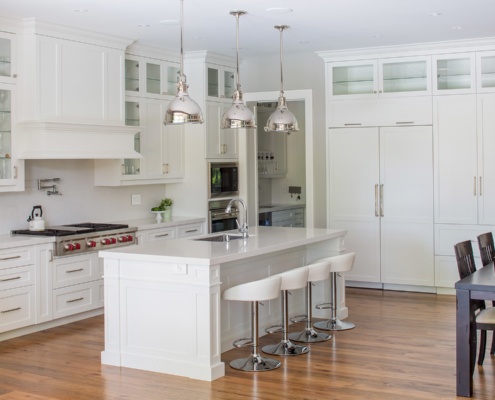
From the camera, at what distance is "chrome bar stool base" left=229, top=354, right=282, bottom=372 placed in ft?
16.7

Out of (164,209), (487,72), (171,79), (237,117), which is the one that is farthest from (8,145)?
(487,72)

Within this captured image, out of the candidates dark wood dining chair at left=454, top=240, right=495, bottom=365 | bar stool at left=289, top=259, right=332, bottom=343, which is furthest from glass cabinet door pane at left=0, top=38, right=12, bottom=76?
dark wood dining chair at left=454, top=240, right=495, bottom=365

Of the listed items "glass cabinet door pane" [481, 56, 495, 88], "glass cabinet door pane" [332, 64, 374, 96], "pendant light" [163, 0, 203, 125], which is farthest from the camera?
"glass cabinet door pane" [332, 64, 374, 96]

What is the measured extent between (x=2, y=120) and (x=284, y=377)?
3310 millimetres

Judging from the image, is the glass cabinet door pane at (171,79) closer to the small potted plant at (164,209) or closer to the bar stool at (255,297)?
the small potted plant at (164,209)

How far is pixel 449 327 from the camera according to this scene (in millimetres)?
6348

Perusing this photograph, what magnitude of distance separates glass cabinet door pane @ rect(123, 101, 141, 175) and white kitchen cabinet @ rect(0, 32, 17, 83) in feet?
4.94

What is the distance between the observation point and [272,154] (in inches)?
392

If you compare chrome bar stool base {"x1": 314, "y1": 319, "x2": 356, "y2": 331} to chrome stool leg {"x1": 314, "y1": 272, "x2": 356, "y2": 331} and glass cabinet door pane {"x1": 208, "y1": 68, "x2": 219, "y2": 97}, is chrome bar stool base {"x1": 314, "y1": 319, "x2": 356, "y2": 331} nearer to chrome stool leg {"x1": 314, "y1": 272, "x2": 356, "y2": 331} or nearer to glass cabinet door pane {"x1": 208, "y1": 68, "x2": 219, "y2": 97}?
chrome stool leg {"x1": 314, "y1": 272, "x2": 356, "y2": 331}

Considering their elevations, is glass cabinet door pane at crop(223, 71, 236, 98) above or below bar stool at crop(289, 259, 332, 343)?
above

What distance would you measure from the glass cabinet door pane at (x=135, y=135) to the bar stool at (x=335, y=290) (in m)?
2.45

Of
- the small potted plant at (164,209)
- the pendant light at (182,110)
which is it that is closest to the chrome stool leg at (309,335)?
the pendant light at (182,110)

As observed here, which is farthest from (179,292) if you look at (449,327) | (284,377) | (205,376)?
(449,327)

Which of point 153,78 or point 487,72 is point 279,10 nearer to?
point 153,78
